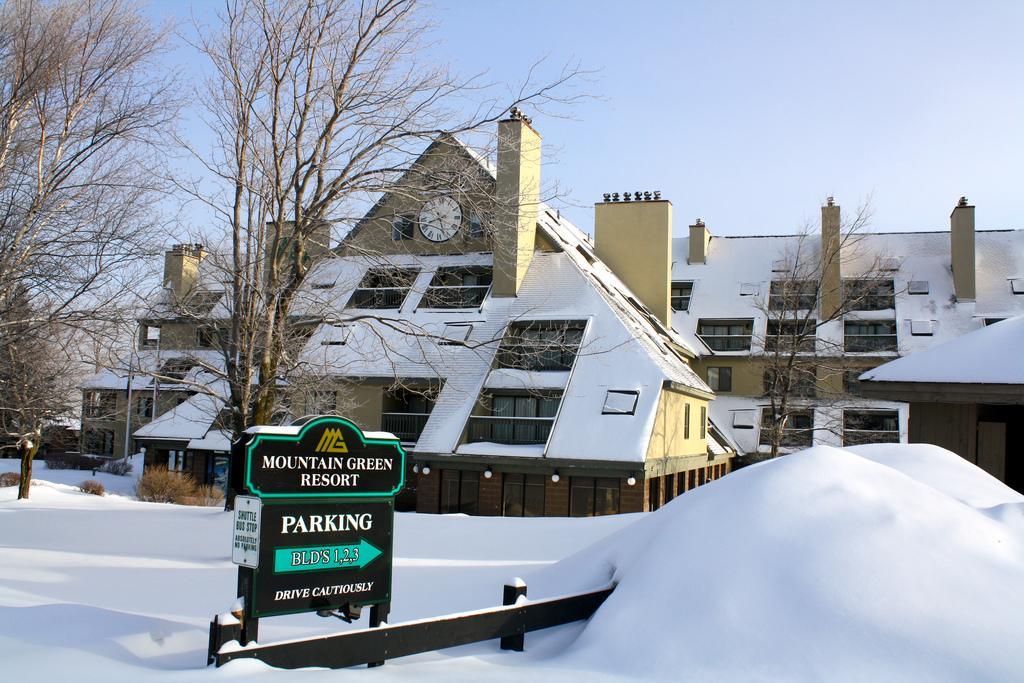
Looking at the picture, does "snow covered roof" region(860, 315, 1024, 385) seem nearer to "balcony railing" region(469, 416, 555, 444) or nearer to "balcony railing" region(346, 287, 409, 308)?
"balcony railing" region(469, 416, 555, 444)

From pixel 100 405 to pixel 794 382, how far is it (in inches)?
1187

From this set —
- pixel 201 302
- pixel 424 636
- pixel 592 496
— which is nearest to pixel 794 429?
pixel 592 496

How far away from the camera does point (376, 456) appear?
7.09 metres

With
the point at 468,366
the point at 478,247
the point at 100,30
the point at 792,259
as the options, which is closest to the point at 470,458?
the point at 468,366

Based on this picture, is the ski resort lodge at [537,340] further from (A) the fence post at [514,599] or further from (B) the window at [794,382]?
(A) the fence post at [514,599]

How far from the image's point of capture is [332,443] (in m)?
6.77

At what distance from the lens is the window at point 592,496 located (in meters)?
24.3

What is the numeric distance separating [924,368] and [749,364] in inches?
1162

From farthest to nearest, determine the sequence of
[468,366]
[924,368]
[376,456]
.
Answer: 1. [468,366]
2. [924,368]
3. [376,456]

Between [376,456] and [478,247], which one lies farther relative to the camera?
[478,247]

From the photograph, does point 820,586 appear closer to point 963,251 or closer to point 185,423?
point 185,423

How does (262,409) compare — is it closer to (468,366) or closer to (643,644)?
(643,644)

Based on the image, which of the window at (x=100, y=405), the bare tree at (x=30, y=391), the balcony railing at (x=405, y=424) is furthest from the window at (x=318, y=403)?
the window at (x=100, y=405)

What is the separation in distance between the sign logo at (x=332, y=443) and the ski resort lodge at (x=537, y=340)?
8132 millimetres
